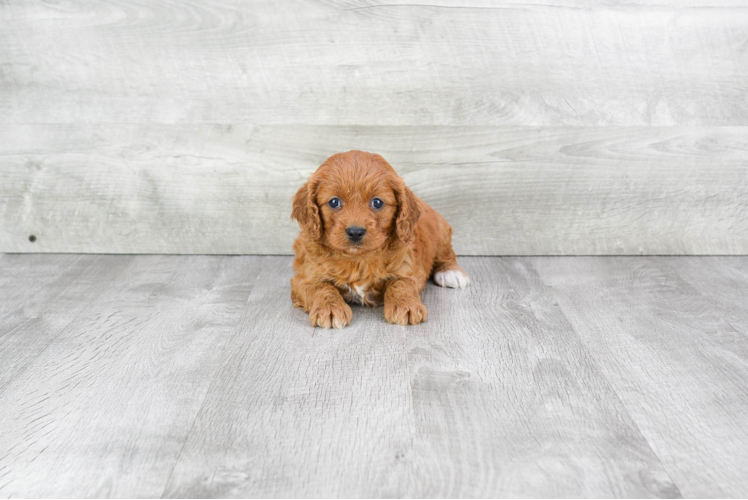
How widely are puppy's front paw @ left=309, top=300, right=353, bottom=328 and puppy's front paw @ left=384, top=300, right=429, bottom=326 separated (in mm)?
144

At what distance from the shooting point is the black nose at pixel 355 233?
2201 mm

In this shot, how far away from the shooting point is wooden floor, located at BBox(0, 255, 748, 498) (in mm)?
1490

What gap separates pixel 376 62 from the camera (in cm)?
292

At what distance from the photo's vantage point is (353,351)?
211 centimetres

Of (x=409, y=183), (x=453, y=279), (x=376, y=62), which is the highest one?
(x=376, y=62)

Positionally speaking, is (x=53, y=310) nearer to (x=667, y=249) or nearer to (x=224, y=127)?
(x=224, y=127)

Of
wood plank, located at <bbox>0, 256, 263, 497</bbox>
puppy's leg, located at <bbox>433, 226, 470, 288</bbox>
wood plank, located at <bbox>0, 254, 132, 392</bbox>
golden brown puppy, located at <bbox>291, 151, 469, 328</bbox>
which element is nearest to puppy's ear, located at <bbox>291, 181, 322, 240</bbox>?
golden brown puppy, located at <bbox>291, 151, 469, 328</bbox>

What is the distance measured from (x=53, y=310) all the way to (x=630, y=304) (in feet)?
7.22

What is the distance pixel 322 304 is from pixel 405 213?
437mm

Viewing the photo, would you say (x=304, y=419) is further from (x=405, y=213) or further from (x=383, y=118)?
(x=383, y=118)

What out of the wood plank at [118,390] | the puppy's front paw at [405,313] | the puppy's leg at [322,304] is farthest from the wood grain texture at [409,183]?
the puppy's front paw at [405,313]

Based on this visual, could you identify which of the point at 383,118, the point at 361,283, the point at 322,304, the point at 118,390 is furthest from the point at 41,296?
the point at 383,118

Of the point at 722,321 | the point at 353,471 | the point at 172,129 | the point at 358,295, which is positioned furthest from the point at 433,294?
the point at 172,129

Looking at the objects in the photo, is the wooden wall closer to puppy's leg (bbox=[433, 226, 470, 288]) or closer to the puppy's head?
puppy's leg (bbox=[433, 226, 470, 288])
